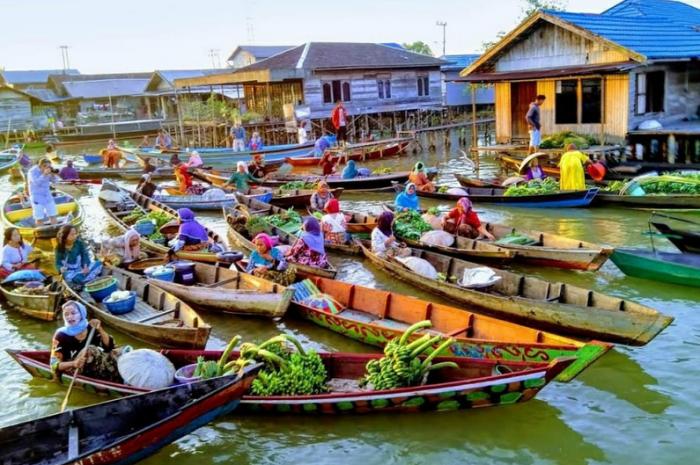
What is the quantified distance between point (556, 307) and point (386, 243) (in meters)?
3.99

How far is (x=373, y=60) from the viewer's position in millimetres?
32406

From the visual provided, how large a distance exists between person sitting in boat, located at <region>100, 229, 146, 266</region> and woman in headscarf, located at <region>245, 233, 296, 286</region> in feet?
9.08

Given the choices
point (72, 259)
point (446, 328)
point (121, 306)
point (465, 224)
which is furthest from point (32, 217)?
point (446, 328)

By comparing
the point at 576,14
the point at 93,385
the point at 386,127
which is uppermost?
the point at 576,14

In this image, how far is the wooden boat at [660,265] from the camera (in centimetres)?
1004

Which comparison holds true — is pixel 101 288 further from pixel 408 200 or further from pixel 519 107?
pixel 519 107

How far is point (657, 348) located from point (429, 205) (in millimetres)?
10481

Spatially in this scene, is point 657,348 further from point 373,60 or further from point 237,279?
point 373,60

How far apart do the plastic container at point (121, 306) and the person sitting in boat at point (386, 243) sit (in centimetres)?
449

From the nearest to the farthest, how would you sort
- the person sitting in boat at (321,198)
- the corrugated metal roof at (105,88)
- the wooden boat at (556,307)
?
the wooden boat at (556,307)
the person sitting in boat at (321,198)
the corrugated metal roof at (105,88)

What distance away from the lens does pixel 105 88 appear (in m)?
50.8

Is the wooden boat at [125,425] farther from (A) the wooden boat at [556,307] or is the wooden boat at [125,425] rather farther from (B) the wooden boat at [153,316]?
(A) the wooden boat at [556,307]

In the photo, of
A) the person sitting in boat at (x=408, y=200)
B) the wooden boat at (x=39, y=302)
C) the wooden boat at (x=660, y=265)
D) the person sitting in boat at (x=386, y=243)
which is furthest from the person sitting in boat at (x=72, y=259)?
the wooden boat at (x=660, y=265)

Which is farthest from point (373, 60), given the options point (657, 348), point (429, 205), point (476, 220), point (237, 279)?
point (657, 348)
